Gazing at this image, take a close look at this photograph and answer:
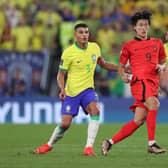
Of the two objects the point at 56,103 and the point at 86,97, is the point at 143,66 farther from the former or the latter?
the point at 56,103

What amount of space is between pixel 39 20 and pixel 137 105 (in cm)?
1273

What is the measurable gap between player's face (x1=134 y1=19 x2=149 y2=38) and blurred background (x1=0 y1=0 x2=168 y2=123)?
1009 cm

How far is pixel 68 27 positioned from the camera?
23234mm

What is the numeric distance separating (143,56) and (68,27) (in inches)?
461

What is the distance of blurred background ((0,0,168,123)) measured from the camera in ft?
73.4

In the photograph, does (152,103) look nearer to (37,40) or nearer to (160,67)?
(160,67)

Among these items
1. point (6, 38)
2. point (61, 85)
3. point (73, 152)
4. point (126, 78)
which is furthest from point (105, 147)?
point (6, 38)

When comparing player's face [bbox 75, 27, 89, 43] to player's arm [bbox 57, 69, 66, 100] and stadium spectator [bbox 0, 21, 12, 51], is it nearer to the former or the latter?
player's arm [bbox 57, 69, 66, 100]

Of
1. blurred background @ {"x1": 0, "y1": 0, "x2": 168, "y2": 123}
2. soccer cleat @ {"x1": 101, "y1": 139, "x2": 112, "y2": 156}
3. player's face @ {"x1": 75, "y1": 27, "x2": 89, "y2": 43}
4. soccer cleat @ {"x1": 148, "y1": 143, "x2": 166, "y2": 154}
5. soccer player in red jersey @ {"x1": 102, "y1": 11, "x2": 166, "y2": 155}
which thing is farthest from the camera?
blurred background @ {"x1": 0, "y1": 0, "x2": 168, "y2": 123}

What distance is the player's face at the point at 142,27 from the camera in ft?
38.0

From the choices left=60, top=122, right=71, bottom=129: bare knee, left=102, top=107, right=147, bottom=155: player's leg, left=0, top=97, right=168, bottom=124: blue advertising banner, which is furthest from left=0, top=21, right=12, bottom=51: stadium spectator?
left=102, top=107, right=147, bottom=155: player's leg

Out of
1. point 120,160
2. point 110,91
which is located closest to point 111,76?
point 110,91

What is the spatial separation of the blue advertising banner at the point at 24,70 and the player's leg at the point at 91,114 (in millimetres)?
10234

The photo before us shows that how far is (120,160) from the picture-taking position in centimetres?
1085
